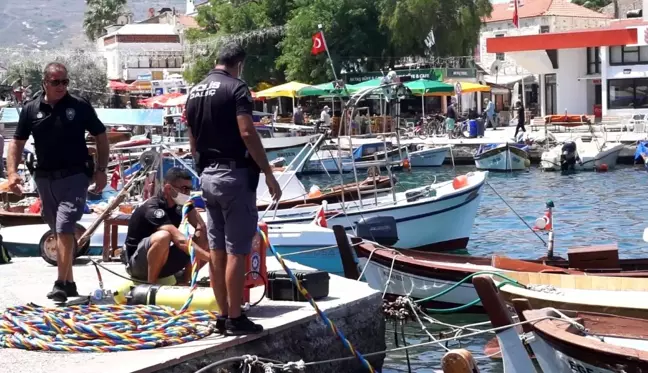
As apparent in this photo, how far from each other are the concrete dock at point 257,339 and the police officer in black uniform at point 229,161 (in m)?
0.39

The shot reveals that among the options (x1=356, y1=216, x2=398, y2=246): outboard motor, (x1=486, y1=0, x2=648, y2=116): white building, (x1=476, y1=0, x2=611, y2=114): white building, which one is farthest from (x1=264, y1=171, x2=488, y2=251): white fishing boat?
(x1=476, y1=0, x2=611, y2=114): white building

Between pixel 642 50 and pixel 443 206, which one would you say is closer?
pixel 443 206

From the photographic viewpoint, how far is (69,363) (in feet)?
22.6

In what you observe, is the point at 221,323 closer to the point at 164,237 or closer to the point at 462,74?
the point at 164,237

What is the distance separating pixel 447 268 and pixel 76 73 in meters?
77.0

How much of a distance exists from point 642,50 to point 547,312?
41.2 m

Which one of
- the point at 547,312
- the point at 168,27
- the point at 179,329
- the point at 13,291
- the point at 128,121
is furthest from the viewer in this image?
the point at 168,27

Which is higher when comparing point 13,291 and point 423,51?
point 423,51

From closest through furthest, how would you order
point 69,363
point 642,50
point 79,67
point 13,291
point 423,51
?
1. point 69,363
2. point 13,291
3. point 642,50
4. point 423,51
5. point 79,67

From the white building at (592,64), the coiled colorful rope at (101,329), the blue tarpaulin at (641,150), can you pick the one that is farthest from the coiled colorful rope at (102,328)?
the white building at (592,64)

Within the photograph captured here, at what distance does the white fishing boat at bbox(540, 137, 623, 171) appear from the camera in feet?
119

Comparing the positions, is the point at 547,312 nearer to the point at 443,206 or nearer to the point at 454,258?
the point at 454,258

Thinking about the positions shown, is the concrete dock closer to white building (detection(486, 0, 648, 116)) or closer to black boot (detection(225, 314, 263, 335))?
black boot (detection(225, 314, 263, 335))

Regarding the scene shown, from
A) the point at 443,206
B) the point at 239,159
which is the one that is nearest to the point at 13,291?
the point at 239,159
